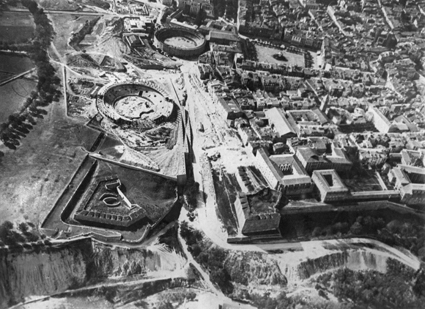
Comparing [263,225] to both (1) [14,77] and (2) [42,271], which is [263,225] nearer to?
(2) [42,271]

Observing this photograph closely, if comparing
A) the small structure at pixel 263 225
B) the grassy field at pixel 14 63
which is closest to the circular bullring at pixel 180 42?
the grassy field at pixel 14 63

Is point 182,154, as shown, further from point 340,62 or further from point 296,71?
point 340,62

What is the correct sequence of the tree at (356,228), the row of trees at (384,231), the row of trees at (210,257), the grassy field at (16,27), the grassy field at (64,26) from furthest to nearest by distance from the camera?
1. the grassy field at (64,26)
2. the grassy field at (16,27)
3. the tree at (356,228)
4. the row of trees at (384,231)
5. the row of trees at (210,257)

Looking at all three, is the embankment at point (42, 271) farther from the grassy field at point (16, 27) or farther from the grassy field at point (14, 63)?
the grassy field at point (16, 27)

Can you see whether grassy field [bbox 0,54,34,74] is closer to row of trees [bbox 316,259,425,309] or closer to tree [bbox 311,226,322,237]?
tree [bbox 311,226,322,237]

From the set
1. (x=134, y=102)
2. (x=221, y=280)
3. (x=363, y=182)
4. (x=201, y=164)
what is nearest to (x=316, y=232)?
(x=363, y=182)

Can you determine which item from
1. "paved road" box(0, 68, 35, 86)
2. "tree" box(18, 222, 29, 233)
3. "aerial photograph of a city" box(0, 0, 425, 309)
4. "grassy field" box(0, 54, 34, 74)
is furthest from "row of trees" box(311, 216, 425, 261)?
"grassy field" box(0, 54, 34, 74)
